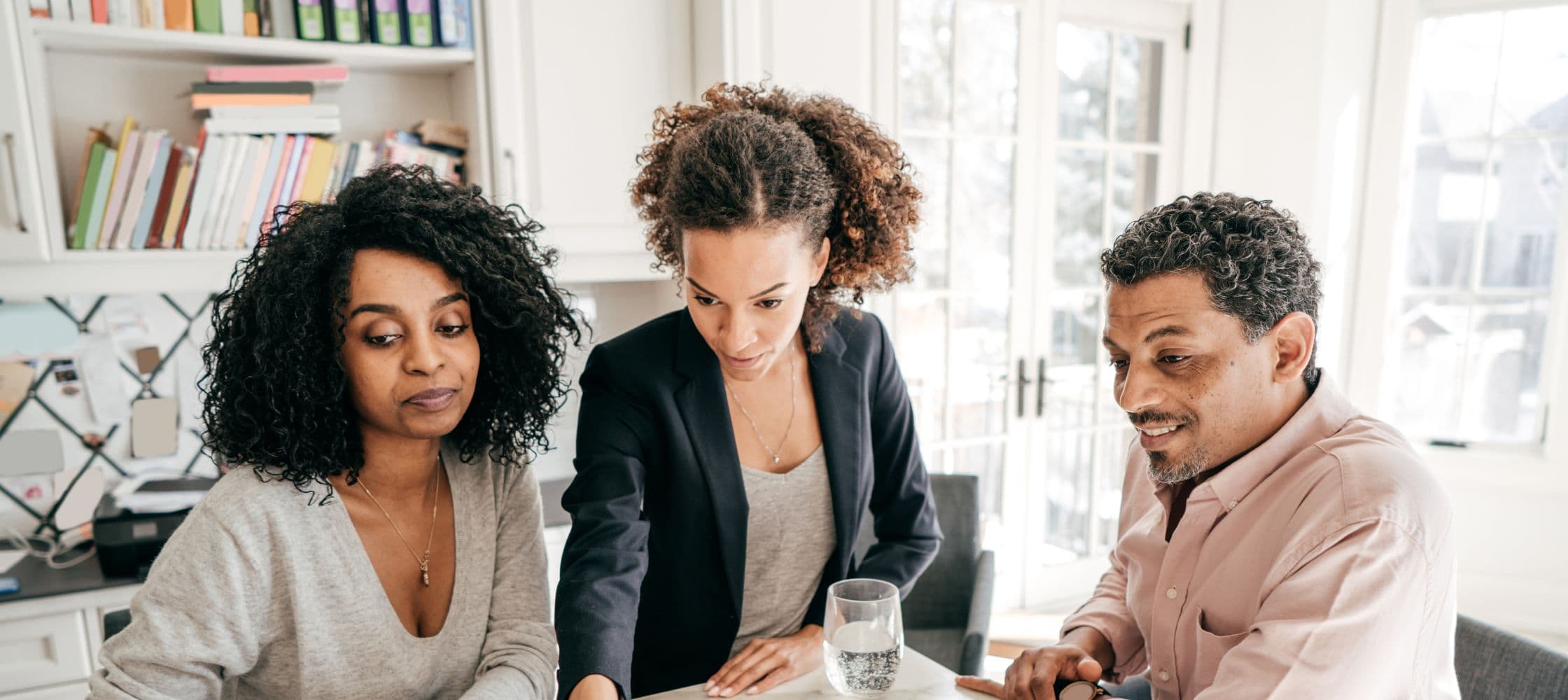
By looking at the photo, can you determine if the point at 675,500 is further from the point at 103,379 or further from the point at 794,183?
the point at 103,379

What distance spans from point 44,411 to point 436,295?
171 centimetres

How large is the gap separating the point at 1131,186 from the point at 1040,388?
85 centimetres

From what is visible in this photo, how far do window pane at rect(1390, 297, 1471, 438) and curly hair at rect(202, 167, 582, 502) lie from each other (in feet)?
11.4

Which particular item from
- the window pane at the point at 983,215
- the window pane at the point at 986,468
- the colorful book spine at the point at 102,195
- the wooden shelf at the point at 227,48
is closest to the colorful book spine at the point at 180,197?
the colorful book spine at the point at 102,195

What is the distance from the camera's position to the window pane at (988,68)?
298cm

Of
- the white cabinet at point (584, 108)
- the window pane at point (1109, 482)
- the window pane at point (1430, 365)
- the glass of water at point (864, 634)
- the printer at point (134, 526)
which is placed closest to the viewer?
the glass of water at point (864, 634)

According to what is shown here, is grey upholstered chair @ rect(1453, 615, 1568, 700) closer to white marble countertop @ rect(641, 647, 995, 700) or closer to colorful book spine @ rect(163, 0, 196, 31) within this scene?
white marble countertop @ rect(641, 647, 995, 700)

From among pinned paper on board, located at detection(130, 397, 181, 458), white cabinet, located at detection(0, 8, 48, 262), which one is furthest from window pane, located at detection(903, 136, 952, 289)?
white cabinet, located at detection(0, 8, 48, 262)

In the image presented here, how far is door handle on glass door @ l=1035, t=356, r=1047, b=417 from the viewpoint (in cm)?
329

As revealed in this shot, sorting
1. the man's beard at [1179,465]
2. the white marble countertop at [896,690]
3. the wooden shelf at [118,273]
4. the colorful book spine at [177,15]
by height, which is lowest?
the white marble countertop at [896,690]

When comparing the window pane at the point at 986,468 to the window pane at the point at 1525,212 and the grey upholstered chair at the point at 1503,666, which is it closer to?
the window pane at the point at 1525,212

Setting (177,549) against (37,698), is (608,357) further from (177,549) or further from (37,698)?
(37,698)

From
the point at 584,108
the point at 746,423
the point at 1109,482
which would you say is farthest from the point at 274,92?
the point at 1109,482

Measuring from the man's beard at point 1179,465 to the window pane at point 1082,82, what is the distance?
7.56 ft
